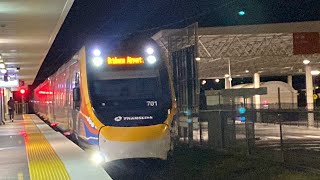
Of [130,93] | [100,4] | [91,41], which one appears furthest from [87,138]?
[100,4]

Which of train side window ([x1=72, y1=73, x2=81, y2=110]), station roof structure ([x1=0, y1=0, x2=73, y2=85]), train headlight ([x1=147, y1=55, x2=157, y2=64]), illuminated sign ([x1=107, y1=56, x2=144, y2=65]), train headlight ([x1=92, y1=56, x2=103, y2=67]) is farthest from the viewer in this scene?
train side window ([x1=72, y1=73, x2=81, y2=110])

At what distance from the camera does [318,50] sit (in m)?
22.5

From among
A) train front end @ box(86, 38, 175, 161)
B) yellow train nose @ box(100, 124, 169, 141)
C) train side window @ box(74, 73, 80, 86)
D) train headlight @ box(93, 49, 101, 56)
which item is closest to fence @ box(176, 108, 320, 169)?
train front end @ box(86, 38, 175, 161)

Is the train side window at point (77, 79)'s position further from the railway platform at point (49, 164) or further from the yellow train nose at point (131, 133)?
the yellow train nose at point (131, 133)

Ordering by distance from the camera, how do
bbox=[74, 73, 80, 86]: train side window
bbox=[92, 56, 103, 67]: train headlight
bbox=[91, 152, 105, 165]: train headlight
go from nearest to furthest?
bbox=[91, 152, 105, 165]: train headlight → bbox=[92, 56, 103, 67]: train headlight → bbox=[74, 73, 80, 86]: train side window

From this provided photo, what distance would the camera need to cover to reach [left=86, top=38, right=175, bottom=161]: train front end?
14.6 meters

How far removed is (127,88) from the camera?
50.9 ft

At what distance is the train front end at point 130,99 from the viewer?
14.6m

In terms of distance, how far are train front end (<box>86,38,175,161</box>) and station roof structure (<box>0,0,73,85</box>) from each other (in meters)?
1.99

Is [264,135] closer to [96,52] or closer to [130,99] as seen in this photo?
[130,99]

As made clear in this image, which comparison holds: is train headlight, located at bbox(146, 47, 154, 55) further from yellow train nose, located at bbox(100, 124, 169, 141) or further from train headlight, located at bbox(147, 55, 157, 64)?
yellow train nose, located at bbox(100, 124, 169, 141)

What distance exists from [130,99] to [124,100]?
16 centimetres

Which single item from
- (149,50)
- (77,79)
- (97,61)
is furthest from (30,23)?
(149,50)

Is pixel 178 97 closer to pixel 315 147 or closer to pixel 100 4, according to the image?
A: pixel 315 147
